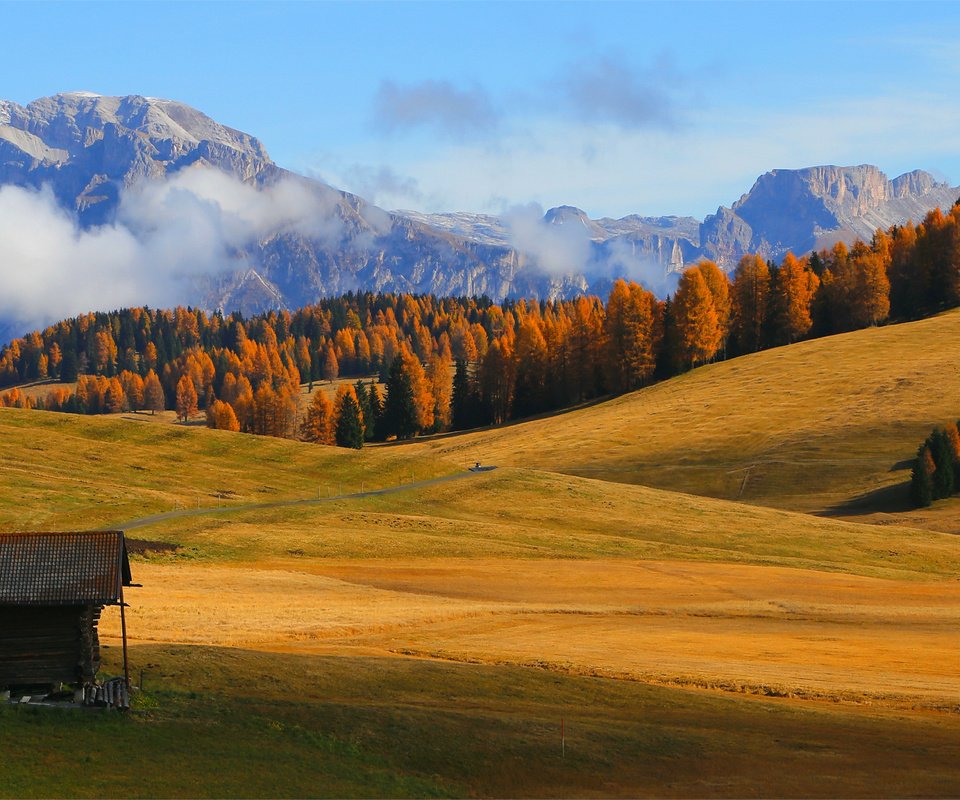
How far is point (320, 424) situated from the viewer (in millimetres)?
174750

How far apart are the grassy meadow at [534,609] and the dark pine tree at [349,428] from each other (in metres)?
21.9

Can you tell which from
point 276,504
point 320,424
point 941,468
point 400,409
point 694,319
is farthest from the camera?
point 400,409

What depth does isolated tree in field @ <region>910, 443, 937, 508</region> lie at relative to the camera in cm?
10606

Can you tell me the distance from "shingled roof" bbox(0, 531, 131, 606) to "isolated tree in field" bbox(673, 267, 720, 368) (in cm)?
14047

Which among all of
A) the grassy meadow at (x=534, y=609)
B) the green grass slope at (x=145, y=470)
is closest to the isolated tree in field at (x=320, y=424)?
the grassy meadow at (x=534, y=609)

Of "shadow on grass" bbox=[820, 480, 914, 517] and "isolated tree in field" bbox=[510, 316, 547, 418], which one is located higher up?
"isolated tree in field" bbox=[510, 316, 547, 418]

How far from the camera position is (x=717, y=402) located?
485 feet

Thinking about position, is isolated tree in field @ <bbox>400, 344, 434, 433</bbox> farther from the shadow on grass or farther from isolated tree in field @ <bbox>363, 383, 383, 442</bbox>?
the shadow on grass

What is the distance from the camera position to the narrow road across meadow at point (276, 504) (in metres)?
83.9

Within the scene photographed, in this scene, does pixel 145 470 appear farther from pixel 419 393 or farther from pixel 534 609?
pixel 419 393

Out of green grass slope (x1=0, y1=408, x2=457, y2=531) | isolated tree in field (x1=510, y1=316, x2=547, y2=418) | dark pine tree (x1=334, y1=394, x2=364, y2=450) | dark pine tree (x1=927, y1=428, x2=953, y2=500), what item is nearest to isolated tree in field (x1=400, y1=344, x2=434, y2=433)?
isolated tree in field (x1=510, y1=316, x2=547, y2=418)

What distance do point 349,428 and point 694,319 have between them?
175 feet

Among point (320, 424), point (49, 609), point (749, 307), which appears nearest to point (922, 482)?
point (749, 307)

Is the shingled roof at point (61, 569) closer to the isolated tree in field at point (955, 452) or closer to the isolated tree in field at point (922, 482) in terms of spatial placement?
the isolated tree in field at point (922, 482)
